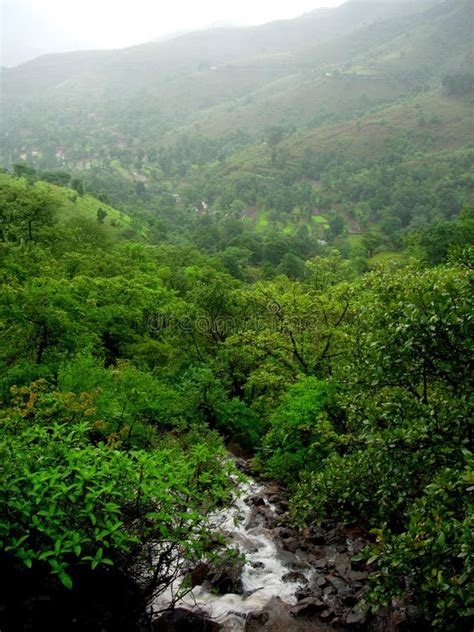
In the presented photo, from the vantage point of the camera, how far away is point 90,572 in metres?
8.85

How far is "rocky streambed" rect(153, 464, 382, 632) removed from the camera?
11148 mm

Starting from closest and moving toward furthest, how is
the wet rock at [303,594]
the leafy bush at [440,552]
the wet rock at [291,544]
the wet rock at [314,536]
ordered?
the leafy bush at [440,552] → the wet rock at [303,594] → the wet rock at [291,544] → the wet rock at [314,536]

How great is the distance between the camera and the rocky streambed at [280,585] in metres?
11.1

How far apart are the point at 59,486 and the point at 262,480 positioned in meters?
15.8

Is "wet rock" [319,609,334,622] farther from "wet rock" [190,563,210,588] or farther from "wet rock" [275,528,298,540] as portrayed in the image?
"wet rock" [275,528,298,540]

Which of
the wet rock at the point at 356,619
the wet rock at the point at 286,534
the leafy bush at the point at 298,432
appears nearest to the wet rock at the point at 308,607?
the wet rock at the point at 356,619

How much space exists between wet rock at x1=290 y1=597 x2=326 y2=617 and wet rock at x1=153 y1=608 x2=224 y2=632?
2031mm

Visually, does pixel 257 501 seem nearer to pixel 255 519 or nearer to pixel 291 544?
pixel 255 519

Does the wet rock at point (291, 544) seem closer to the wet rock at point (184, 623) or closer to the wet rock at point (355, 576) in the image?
the wet rock at point (355, 576)

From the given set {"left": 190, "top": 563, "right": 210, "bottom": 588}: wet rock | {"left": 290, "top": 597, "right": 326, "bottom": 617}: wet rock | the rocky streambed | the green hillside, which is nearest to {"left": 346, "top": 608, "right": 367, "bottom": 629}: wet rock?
the rocky streambed

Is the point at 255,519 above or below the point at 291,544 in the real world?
below

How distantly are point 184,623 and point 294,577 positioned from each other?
4.31m

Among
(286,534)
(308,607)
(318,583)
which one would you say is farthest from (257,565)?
(308,607)

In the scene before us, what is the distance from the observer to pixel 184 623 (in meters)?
10.5
